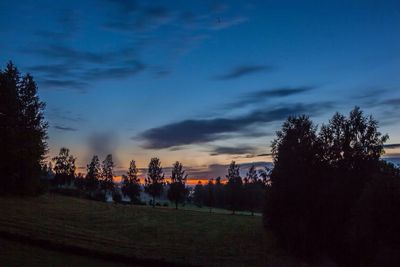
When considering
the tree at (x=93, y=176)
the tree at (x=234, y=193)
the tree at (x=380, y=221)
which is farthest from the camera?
the tree at (x=93, y=176)

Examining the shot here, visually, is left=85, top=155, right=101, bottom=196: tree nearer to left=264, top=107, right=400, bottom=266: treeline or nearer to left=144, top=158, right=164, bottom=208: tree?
left=144, top=158, right=164, bottom=208: tree

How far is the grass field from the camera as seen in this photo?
124 feet

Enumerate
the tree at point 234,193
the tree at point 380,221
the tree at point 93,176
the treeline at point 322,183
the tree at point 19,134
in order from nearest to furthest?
the tree at point 380,221, the treeline at point 322,183, the tree at point 19,134, the tree at point 234,193, the tree at point 93,176

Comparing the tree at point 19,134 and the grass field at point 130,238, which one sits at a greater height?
the tree at point 19,134

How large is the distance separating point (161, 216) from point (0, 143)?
1380 inches

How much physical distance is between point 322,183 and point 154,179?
111 meters

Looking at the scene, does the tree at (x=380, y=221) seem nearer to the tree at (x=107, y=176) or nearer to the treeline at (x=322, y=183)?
Answer: the treeline at (x=322, y=183)

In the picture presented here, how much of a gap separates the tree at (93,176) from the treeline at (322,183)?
118m

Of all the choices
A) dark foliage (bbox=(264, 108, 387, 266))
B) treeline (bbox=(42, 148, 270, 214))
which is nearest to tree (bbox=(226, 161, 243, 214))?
treeline (bbox=(42, 148, 270, 214))

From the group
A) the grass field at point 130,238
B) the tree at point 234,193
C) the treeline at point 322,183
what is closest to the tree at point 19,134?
the grass field at point 130,238

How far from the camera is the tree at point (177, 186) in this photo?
15838 cm

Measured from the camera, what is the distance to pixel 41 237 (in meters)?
40.4

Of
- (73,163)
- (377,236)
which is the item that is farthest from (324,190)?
(73,163)

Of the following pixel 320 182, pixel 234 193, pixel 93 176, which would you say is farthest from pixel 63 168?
pixel 320 182
